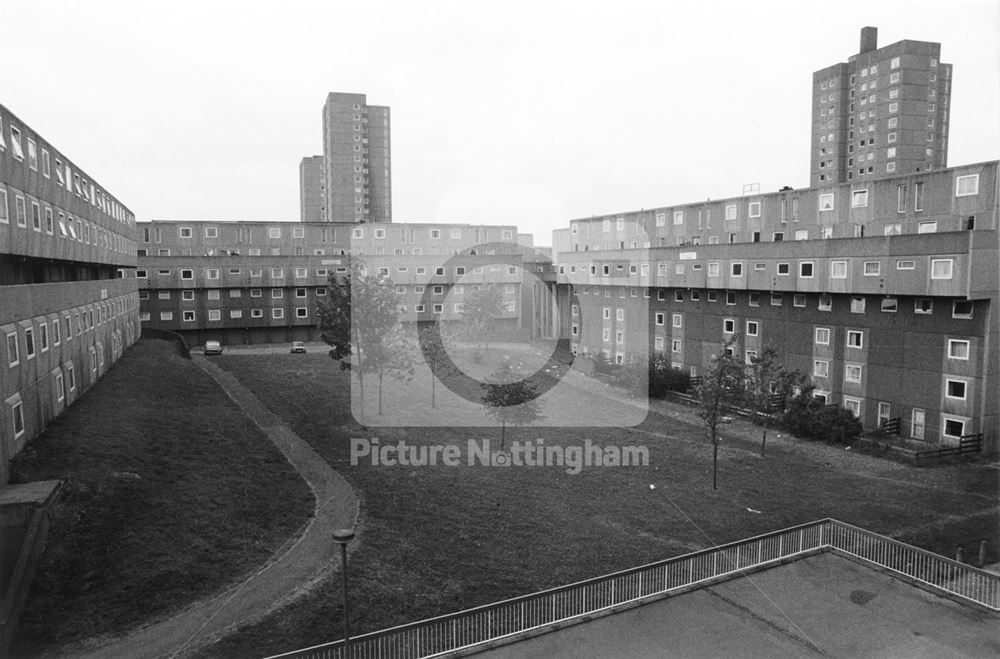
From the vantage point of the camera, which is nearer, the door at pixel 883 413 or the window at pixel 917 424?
the window at pixel 917 424

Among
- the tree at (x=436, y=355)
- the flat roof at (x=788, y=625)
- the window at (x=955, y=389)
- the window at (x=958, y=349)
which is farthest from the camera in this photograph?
the tree at (x=436, y=355)

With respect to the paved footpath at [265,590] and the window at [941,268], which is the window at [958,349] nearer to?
the window at [941,268]

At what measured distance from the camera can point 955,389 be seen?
94.4 ft

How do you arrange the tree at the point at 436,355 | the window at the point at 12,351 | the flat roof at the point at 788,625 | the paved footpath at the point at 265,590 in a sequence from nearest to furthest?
the flat roof at the point at 788,625 < the paved footpath at the point at 265,590 < the window at the point at 12,351 < the tree at the point at 436,355

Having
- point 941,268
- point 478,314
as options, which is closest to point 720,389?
point 941,268

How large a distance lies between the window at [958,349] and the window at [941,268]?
2982 mm

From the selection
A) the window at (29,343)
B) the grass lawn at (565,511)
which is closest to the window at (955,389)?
the grass lawn at (565,511)

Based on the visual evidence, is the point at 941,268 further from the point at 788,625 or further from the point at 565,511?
the point at 788,625

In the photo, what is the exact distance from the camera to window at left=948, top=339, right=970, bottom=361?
92.5 ft

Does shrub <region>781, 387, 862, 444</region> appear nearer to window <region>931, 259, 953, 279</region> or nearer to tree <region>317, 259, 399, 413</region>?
window <region>931, 259, 953, 279</region>

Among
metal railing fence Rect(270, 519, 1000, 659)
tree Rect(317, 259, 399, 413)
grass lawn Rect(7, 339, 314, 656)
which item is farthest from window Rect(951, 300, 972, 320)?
grass lawn Rect(7, 339, 314, 656)

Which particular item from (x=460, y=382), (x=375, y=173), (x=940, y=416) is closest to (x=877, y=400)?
(x=940, y=416)

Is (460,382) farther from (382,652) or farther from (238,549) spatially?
(382,652)

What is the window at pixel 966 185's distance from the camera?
29.6 meters
